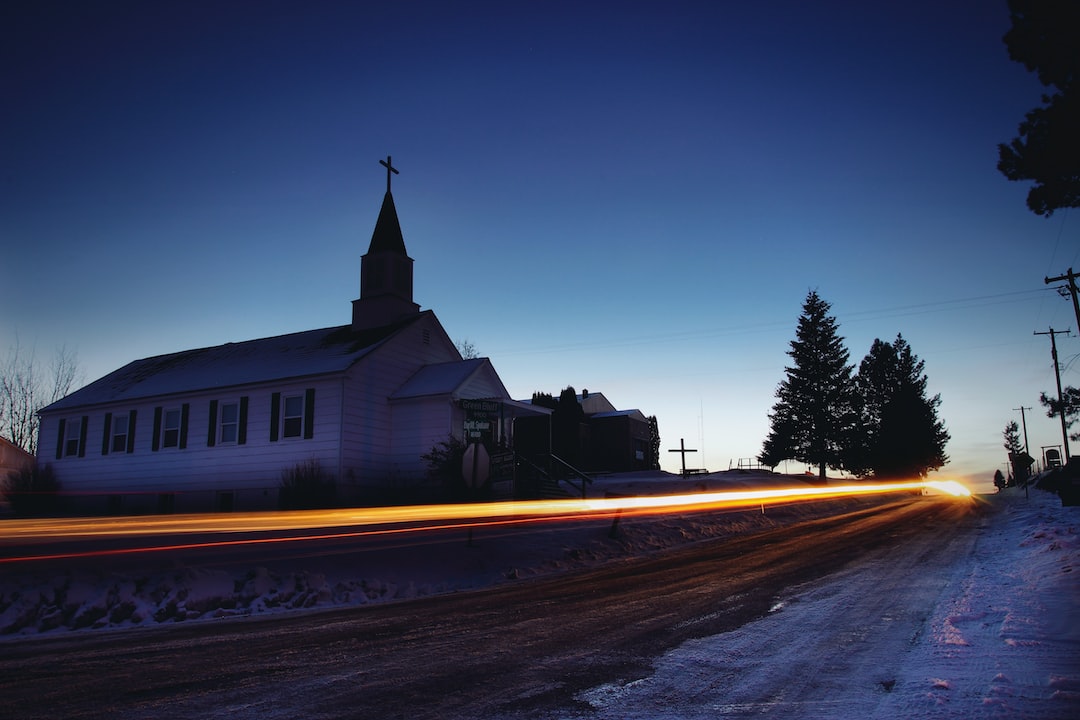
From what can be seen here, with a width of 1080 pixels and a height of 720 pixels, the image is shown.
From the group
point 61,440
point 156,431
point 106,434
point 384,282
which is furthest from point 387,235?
point 61,440

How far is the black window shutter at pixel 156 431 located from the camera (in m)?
30.3

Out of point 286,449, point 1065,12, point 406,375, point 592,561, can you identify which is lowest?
point 592,561

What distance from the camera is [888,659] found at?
5961 millimetres

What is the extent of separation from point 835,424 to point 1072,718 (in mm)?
50905

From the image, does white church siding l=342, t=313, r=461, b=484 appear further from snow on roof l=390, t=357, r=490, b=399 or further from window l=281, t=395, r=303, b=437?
window l=281, t=395, r=303, b=437

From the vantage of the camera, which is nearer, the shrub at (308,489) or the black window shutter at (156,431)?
the shrub at (308,489)

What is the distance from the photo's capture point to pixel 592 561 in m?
14.7

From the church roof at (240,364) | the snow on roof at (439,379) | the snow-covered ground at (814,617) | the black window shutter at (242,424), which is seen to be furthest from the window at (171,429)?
the snow-covered ground at (814,617)

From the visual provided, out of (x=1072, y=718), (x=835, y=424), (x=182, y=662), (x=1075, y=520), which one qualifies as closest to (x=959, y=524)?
(x=1075, y=520)

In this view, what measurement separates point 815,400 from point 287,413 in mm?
39395

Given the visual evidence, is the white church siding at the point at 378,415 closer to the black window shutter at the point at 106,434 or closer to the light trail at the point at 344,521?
the light trail at the point at 344,521

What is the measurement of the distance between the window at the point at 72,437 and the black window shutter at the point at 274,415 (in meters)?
12.4

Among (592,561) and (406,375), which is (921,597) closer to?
(592,561)

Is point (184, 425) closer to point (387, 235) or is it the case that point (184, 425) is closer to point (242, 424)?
point (242, 424)
